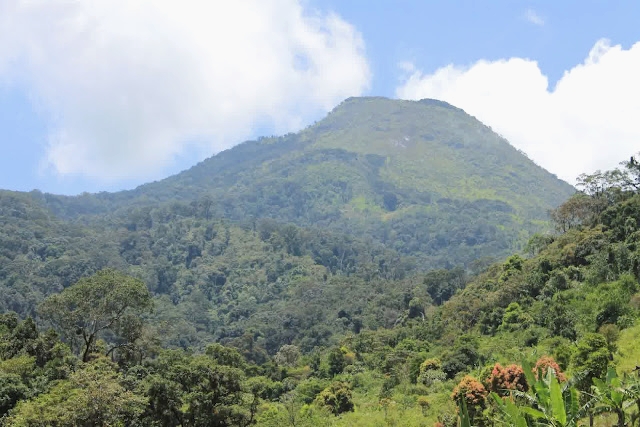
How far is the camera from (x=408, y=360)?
4028cm

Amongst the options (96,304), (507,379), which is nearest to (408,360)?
(507,379)

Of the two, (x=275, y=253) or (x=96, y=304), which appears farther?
(x=275, y=253)

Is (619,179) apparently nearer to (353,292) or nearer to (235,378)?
(235,378)

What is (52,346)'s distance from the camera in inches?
1304

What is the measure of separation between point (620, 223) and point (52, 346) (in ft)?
118

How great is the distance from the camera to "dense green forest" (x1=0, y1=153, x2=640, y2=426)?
929 inches

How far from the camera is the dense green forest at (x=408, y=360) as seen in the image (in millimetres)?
23594

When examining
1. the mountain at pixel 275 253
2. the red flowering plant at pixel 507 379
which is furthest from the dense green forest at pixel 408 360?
the mountain at pixel 275 253

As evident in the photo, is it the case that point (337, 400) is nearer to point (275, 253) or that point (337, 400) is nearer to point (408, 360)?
point (408, 360)

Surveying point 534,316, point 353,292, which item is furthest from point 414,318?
point 534,316

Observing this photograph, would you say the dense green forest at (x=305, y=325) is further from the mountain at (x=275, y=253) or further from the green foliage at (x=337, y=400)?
the mountain at (x=275, y=253)

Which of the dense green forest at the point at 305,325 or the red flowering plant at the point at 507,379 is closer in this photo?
the red flowering plant at the point at 507,379

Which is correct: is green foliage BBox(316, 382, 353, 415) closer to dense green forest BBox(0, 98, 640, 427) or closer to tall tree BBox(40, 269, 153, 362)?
dense green forest BBox(0, 98, 640, 427)

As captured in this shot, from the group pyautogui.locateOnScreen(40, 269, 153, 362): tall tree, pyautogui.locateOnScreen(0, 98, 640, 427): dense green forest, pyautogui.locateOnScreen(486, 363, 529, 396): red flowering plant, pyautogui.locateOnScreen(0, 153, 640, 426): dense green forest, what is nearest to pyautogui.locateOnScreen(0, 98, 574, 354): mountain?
pyautogui.locateOnScreen(0, 98, 640, 427): dense green forest
